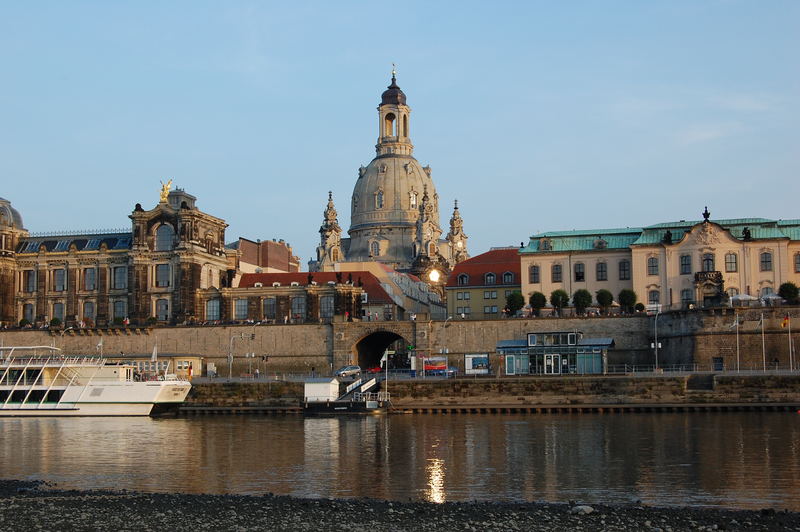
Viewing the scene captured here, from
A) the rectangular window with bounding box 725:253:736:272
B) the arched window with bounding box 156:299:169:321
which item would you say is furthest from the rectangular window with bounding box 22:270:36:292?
the rectangular window with bounding box 725:253:736:272

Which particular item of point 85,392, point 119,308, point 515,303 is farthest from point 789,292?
point 119,308

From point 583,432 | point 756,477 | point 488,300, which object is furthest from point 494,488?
point 488,300

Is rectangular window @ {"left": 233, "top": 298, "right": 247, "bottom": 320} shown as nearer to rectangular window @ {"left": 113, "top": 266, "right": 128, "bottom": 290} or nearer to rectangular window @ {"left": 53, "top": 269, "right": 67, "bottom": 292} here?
rectangular window @ {"left": 113, "top": 266, "right": 128, "bottom": 290}

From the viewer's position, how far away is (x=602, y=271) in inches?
3760

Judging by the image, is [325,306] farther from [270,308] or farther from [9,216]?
[9,216]

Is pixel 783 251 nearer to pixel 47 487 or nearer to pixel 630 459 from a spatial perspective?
pixel 630 459

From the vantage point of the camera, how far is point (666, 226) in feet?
309

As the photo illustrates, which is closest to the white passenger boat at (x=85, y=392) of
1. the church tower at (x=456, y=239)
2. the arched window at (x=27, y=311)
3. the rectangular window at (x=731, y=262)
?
the arched window at (x=27, y=311)

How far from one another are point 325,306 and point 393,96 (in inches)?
2878

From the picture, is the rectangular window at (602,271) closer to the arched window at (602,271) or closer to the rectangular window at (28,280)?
the arched window at (602,271)

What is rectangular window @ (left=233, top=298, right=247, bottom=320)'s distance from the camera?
10344 centimetres

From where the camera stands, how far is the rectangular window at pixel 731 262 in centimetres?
9012

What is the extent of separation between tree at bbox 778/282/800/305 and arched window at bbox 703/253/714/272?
708cm

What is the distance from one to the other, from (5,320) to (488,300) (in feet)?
156
